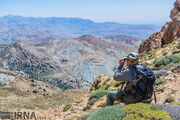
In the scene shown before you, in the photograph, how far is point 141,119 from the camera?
4926mm

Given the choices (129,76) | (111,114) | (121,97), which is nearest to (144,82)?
(129,76)

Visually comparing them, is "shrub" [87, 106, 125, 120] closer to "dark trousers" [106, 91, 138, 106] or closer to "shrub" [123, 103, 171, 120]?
"shrub" [123, 103, 171, 120]

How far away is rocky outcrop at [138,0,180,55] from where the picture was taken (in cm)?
Answer: 2466

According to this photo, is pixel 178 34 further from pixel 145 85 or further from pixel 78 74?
pixel 78 74

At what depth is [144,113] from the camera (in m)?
5.13

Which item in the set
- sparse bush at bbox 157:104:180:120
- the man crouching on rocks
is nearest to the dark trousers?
the man crouching on rocks

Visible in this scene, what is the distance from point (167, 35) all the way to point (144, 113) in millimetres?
23716

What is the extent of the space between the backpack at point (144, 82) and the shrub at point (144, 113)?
40 cm

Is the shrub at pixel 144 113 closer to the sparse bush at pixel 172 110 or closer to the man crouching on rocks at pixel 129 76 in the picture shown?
the sparse bush at pixel 172 110

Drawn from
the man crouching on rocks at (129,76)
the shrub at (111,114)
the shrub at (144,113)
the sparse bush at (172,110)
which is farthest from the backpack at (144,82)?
the shrub at (111,114)

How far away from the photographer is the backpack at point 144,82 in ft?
18.5

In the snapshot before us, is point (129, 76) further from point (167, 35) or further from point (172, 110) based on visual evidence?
point (167, 35)

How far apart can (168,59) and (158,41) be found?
16.1 metres

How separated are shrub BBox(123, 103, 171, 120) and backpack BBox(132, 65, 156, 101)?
0.40m
